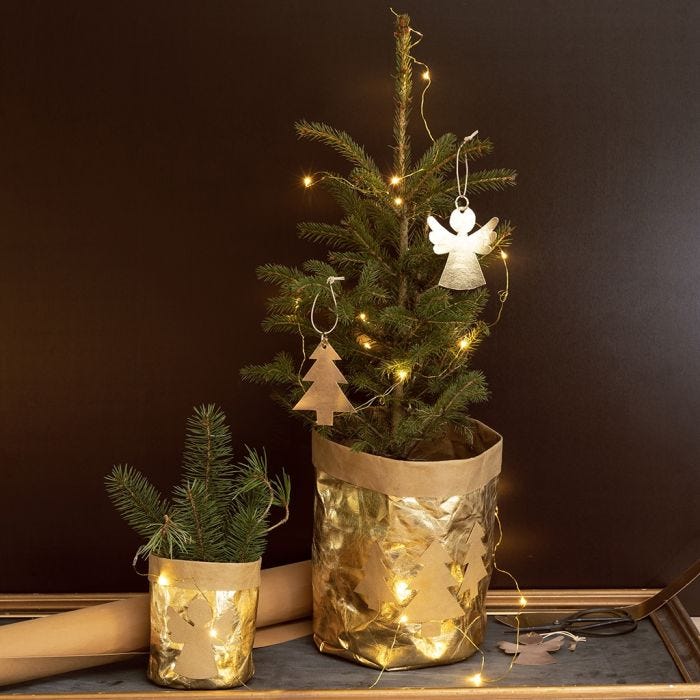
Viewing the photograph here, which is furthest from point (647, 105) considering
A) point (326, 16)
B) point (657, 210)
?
point (326, 16)

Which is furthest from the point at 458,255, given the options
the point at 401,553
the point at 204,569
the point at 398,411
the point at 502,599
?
the point at 502,599

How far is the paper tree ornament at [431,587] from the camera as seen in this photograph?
1.08m

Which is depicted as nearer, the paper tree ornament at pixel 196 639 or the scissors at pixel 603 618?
the paper tree ornament at pixel 196 639

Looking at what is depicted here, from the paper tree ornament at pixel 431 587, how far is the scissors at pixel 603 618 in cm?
24

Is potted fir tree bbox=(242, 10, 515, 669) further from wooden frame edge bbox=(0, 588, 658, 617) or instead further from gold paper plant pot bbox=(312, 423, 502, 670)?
wooden frame edge bbox=(0, 588, 658, 617)

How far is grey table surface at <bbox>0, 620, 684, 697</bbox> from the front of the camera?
108cm

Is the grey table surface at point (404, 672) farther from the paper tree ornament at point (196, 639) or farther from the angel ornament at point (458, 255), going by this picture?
the angel ornament at point (458, 255)

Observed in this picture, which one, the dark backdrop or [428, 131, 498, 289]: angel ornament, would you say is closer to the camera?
[428, 131, 498, 289]: angel ornament

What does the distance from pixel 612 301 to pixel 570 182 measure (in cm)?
20

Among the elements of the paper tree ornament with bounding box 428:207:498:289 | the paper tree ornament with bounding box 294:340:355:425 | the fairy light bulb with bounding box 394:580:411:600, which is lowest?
the fairy light bulb with bounding box 394:580:411:600

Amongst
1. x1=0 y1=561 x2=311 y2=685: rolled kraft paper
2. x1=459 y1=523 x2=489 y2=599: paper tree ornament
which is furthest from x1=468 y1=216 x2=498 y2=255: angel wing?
x1=0 y1=561 x2=311 y2=685: rolled kraft paper

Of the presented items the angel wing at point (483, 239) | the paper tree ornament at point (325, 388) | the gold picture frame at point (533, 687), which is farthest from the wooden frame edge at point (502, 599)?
the angel wing at point (483, 239)

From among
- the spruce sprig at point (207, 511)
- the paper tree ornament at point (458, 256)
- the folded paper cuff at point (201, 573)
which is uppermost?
the paper tree ornament at point (458, 256)

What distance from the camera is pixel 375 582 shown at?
108 centimetres
